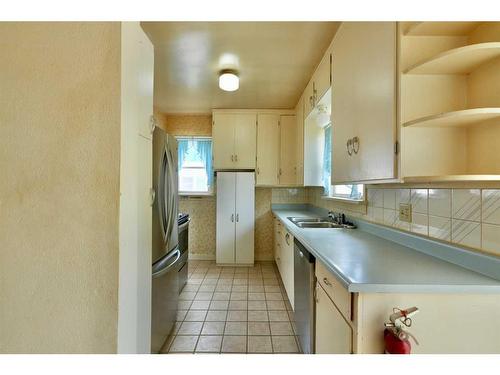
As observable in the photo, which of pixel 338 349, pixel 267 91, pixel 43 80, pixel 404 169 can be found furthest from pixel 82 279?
pixel 267 91

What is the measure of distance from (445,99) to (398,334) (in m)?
1.06

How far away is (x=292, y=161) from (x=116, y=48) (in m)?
3.04

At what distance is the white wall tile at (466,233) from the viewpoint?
3.30ft

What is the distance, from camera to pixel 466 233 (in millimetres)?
1056

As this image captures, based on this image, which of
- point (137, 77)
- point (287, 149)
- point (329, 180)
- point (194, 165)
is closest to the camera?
point (137, 77)

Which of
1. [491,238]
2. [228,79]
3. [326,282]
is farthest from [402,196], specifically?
[228,79]

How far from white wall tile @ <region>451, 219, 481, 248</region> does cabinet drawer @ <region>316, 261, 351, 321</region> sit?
602 millimetres

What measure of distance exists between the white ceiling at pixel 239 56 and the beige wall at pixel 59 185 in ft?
3.62

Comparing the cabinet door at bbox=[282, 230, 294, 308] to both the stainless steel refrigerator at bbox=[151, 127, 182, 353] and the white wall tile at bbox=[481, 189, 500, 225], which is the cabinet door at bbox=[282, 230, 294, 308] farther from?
the white wall tile at bbox=[481, 189, 500, 225]

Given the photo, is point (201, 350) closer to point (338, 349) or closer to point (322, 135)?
point (338, 349)

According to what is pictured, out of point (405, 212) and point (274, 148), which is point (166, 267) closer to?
point (405, 212)

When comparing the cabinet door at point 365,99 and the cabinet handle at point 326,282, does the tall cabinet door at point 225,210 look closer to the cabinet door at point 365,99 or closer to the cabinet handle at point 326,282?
the cabinet door at point 365,99

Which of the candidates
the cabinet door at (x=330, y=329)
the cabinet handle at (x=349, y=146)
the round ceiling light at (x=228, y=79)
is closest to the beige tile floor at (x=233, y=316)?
the cabinet door at (x=330, y=329)

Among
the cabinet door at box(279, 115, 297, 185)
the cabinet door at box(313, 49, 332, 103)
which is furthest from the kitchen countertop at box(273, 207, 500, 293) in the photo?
the cabinet door at box(279, 115, 297, 185)
